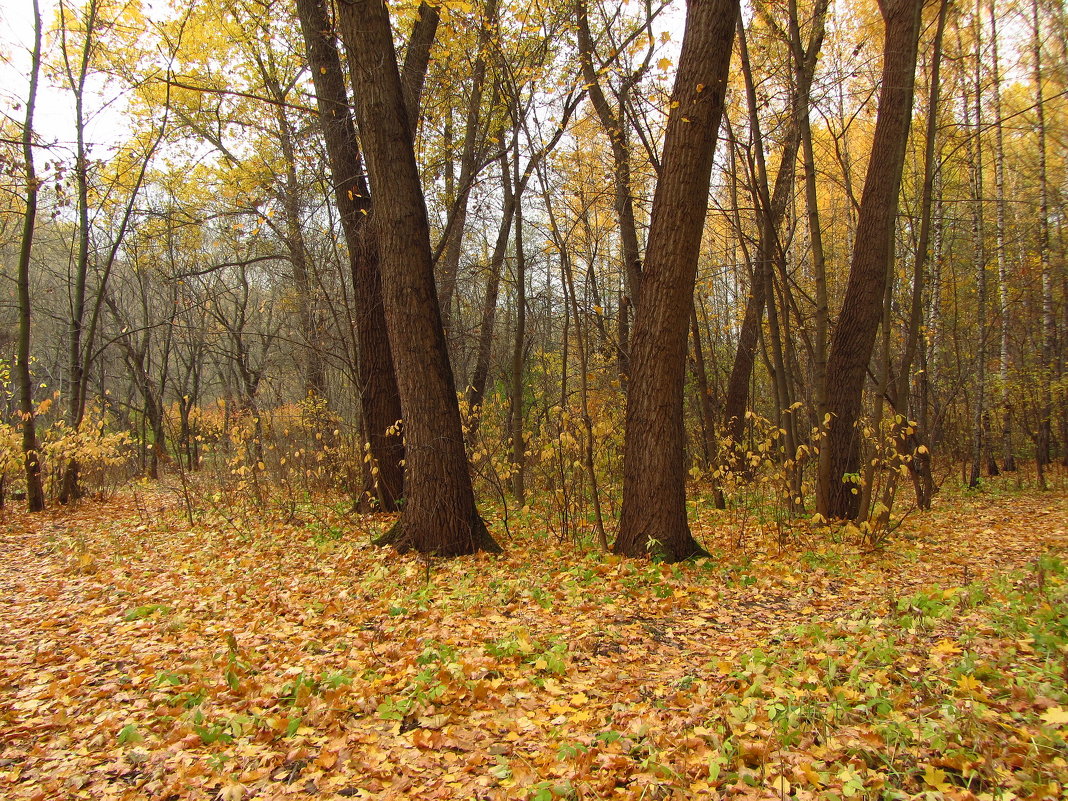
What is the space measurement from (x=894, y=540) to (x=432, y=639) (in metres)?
5.46

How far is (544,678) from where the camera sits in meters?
3.60

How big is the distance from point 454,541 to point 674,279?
3.36m

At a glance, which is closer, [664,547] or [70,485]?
[664,547]

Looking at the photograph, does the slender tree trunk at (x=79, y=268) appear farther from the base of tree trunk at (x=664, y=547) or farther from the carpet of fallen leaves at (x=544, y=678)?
the base of tree trunk at (x=664, y=547)

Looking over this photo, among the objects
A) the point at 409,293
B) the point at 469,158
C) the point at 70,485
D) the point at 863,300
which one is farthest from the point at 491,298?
the point at 70,485

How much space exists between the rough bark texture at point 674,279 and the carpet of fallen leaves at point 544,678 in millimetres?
590

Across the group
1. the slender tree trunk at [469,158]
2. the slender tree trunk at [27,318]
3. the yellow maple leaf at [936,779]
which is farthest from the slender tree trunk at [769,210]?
the slender tree trunk at [27,318]

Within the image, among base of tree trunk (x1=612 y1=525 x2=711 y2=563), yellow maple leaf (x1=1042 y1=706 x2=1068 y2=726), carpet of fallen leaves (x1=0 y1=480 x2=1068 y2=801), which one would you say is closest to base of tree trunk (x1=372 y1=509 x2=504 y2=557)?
carpet of fallen leaves (x1=0 y1=480 x2=1068 y2=801)

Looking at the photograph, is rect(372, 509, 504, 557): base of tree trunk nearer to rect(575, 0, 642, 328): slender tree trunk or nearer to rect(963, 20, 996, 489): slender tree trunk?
rect(575, 0, 642, 328): slender tree trunk

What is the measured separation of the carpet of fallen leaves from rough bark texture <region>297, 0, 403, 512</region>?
80.6 inches

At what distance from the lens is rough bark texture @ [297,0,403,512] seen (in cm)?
819

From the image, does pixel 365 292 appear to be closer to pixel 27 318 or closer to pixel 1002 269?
pixel 27 318

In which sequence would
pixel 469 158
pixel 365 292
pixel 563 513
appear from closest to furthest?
pixel 563 513 → pixel 365 292 → pixel 469 158

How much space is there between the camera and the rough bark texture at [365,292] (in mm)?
8188
